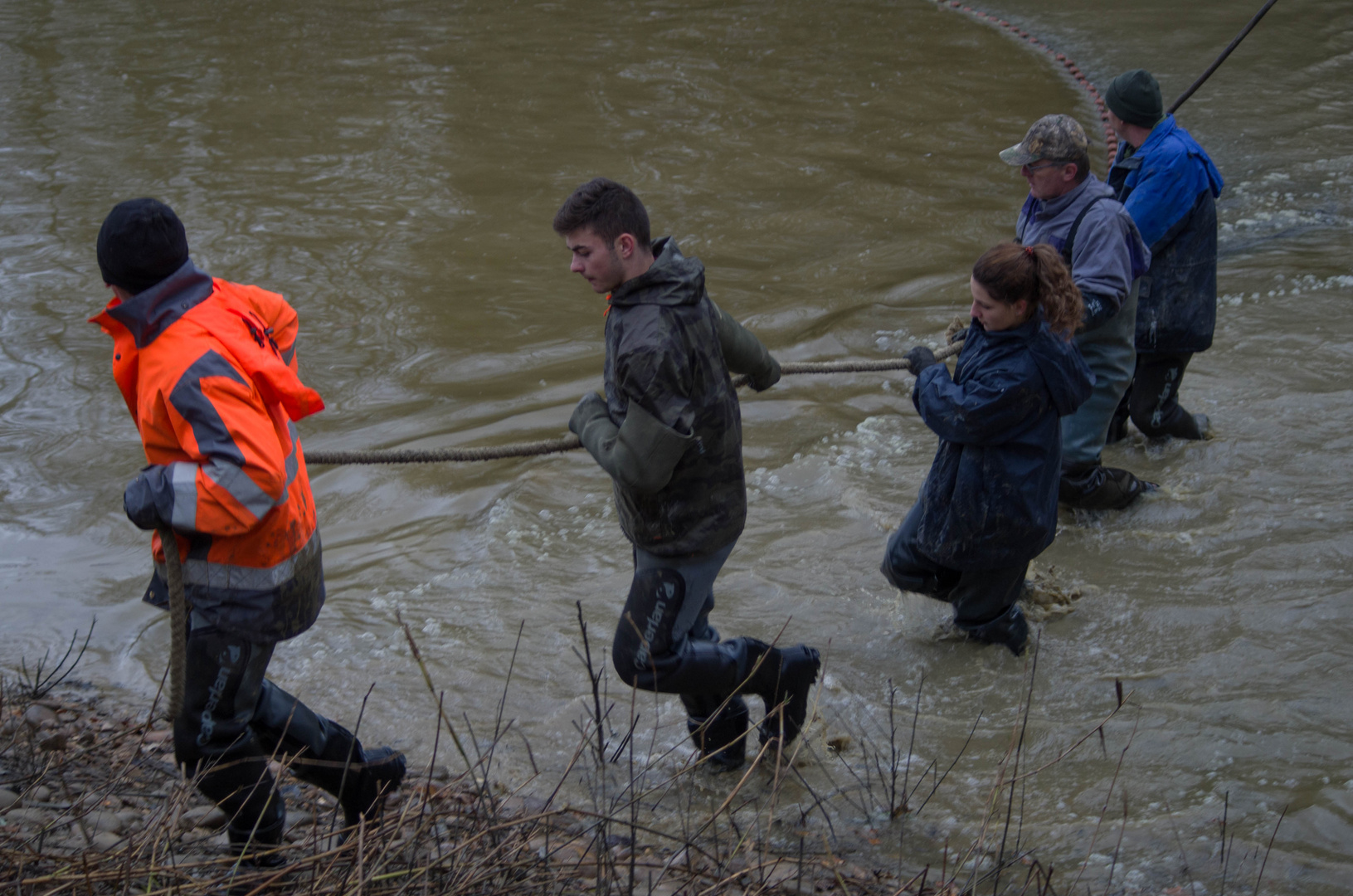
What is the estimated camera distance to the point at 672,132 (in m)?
11.1

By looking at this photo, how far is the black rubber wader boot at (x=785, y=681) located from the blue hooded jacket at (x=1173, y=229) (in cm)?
268

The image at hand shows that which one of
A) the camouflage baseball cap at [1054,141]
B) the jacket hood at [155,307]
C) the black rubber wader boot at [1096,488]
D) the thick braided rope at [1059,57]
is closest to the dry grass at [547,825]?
the jacket hood at [155,307]

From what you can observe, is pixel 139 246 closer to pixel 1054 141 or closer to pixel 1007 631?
pixel 1007 631

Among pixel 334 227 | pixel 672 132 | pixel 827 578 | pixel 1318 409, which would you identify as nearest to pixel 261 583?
pixel 827 578

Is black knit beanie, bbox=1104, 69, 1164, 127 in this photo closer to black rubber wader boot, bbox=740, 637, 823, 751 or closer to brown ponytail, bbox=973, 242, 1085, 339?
brown ponytail, bbox=973, 242, 1085, 339

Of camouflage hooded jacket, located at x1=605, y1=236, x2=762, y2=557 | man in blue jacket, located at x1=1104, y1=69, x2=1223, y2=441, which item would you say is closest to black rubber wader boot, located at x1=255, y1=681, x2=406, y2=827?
camouflage hooded jacket, located at x1=605, y1=236, x2=762, y2=557

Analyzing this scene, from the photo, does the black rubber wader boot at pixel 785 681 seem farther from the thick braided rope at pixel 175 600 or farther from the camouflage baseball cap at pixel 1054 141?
the camouflage baseball cap at pixel 1054 141

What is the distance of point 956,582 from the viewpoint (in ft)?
13.6

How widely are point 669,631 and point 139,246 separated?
1.75m

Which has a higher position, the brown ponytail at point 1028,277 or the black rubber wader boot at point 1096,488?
the brown ponytail at point 1028,277

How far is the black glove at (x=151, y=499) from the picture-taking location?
2715mm

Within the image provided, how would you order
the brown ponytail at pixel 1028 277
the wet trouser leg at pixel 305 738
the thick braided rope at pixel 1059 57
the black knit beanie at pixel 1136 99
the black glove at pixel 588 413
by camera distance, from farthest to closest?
the thick braided rope at pixel 1059 57 → the black knit beanie at pixel 1136 99 → the brown ponytail at pixel 1028 277 → the wet trouser leg at pixel 305 738 → the black glove at pixel 588 413

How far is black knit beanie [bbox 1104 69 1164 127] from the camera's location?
16.1ft

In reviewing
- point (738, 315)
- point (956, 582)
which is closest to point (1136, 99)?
point (956, 582)
